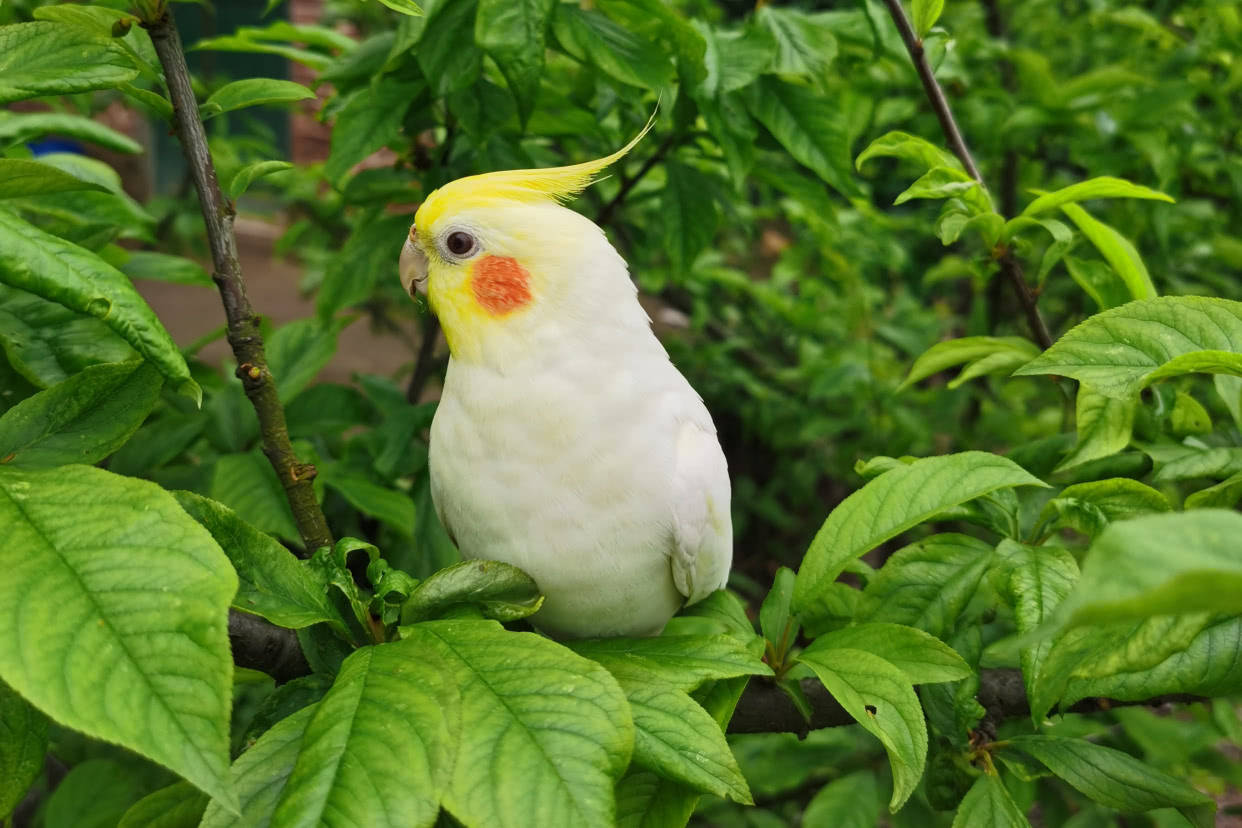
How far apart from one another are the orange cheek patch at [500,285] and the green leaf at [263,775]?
580 mm

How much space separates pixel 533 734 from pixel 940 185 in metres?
1.01

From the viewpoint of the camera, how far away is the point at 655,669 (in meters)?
1.09

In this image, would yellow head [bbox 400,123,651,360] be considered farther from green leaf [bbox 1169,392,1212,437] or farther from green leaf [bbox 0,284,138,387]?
green leaf [bbox 1169,392,1212,437]

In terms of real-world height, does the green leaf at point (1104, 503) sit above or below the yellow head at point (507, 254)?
below

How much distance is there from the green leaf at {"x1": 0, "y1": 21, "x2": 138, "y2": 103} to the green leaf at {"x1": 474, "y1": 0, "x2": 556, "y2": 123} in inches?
19.7

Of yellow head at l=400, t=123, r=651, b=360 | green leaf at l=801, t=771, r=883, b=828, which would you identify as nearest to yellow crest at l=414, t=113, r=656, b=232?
yellow head at l=400, t=123, r=651, b=360

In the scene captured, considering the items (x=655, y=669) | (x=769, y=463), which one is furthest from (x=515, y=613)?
(x=769, y=463)

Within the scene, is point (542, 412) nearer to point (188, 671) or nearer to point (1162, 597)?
point (188, 671)

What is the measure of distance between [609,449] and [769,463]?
3.30 meters

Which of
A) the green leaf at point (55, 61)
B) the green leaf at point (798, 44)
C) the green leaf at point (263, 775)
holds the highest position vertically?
the green leaf at point (55, 61)

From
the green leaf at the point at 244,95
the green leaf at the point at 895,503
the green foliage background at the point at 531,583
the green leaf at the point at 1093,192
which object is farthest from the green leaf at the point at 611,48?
the green leaf at the point at 895,503

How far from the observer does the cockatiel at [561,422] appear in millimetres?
1229

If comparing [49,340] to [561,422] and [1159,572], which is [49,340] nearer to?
[561,422]

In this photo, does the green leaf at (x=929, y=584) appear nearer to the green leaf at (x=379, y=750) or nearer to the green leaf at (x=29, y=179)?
the green leaf at (x=379, y=750)
